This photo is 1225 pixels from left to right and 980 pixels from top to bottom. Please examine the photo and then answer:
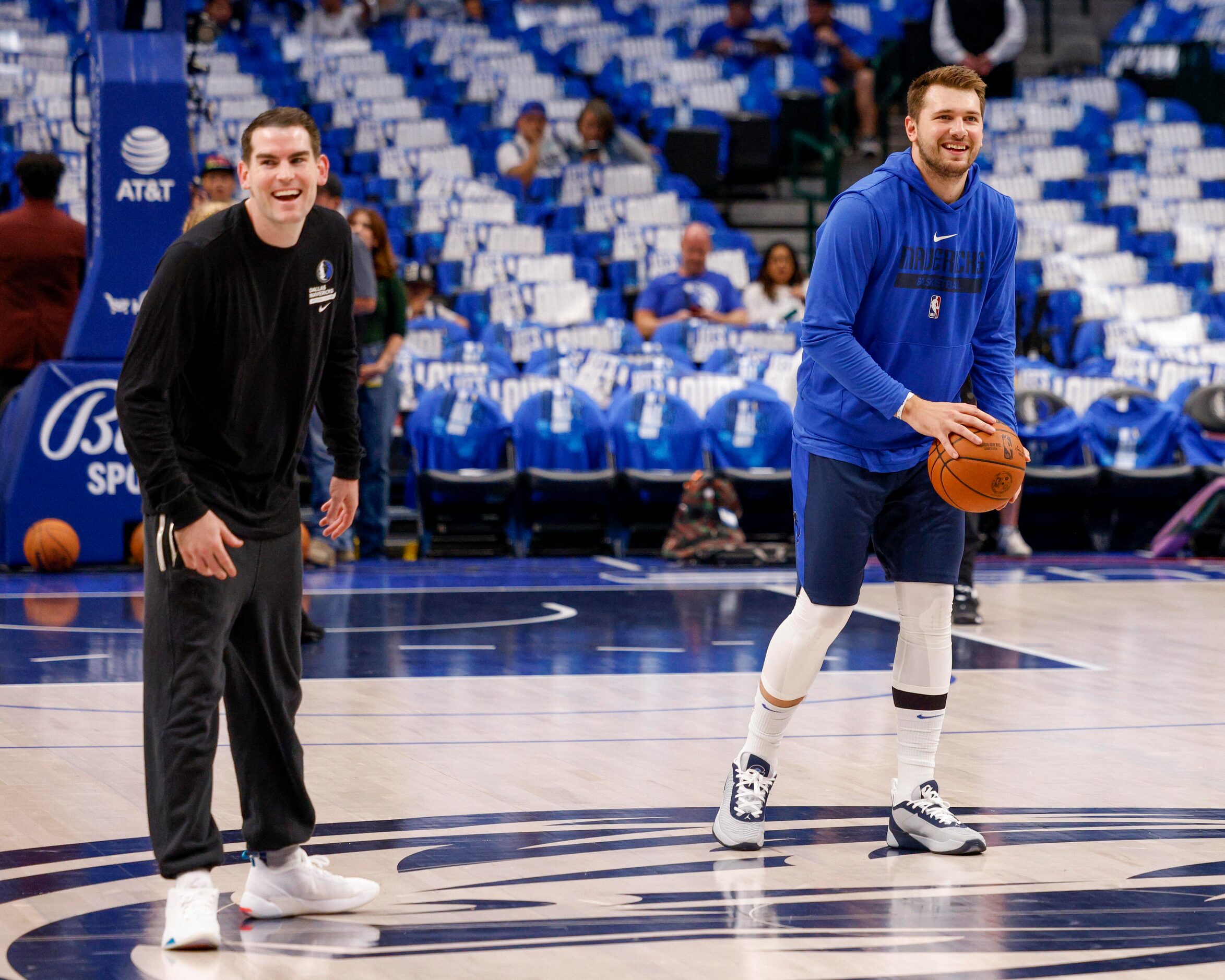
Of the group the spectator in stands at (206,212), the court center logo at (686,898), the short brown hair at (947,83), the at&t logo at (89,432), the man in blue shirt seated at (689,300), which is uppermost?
the short brown hair at (947,83)

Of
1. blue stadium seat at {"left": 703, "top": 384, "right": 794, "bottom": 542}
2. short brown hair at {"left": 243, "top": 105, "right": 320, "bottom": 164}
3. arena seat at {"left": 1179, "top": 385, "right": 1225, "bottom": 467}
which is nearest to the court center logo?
short brown hair at {"left": 243, "top": 105, "right": 320, "bottom": 164}

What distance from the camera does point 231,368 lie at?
3.70m

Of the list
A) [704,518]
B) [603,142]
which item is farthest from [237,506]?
[603,142]

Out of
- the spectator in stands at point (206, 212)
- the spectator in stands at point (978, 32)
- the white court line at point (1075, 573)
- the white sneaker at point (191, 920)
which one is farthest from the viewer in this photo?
the spectator in stands at point (978, 32)

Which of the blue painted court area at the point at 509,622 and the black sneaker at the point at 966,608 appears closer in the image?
the blue painted court area at the point at 509,622

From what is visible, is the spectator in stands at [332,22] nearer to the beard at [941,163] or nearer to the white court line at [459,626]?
the white court line at [459,626]

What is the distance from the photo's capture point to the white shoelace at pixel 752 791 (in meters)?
4.49

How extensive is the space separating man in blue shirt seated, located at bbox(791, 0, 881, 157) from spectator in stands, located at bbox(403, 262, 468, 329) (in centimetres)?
630

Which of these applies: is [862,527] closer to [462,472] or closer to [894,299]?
[894,299]

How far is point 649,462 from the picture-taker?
38.6 feet

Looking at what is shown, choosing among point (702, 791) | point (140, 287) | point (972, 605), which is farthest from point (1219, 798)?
point (140, 287)

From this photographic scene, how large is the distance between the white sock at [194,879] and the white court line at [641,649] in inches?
167

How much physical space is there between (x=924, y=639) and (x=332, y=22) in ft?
49.0

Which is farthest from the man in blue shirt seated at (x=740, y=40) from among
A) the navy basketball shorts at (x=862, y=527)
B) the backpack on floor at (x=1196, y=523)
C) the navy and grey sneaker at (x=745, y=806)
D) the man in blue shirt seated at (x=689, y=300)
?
the navy and grey sneaker at (x=745, y=806)
